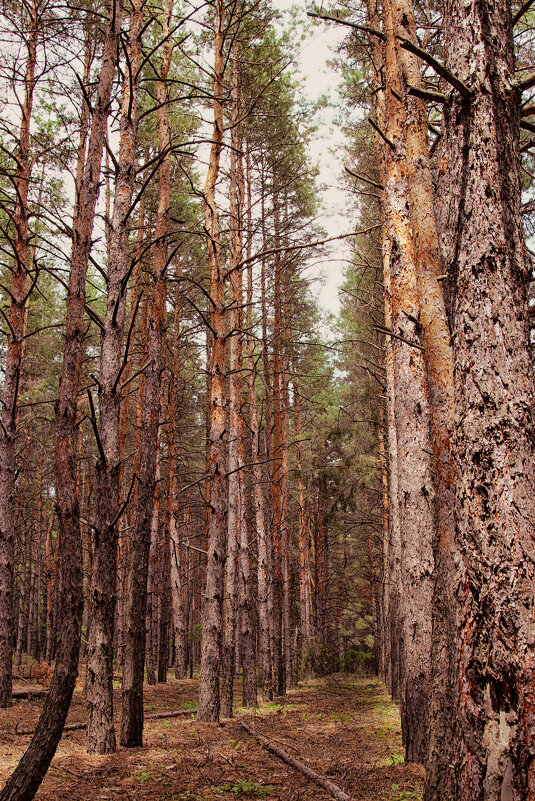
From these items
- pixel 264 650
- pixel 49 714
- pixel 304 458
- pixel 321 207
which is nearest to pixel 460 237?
pixel 49 714

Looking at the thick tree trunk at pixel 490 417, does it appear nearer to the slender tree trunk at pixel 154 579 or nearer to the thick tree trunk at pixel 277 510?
the thick tree trunk at pixel 277 510

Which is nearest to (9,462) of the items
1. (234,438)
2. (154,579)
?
(234,438)

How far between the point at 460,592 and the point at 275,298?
530 inches

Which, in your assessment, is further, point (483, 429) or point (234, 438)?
point (234, 438)

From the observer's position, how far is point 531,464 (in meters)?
2.36

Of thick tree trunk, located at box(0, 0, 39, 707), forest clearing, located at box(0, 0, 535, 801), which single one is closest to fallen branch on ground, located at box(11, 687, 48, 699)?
forest clearing, located at box(0, 0, 535, 801)

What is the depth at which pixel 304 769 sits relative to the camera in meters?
5.49

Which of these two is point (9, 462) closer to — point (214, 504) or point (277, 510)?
point (214, 504)

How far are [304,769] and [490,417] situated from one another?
4.77 m

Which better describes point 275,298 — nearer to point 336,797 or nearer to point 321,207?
point 321,207

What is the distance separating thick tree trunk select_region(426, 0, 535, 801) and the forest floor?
3172 mm

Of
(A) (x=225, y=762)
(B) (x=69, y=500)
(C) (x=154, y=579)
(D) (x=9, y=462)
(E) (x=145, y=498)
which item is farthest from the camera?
(C) (x=154, y=579)

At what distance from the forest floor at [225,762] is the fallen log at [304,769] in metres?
0.06

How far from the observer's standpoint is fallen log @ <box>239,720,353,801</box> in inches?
182
